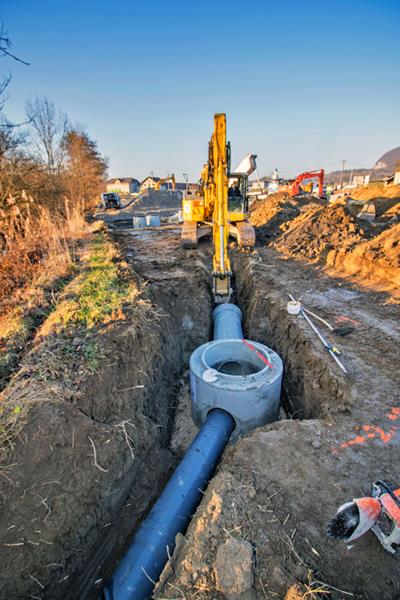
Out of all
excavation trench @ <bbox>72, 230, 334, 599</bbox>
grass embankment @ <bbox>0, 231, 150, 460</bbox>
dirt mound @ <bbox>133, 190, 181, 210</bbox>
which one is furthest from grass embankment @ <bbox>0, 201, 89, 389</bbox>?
dirt mound @ <bbox>133, 190, 181, 210</bbox>

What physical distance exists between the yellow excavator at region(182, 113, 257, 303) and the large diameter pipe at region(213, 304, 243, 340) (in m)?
0.68

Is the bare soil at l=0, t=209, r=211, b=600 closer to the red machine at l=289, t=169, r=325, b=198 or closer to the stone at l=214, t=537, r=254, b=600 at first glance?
the stone at l=214, t=537, r=254, b=600

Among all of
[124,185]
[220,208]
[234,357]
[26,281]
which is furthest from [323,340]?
[124,185]

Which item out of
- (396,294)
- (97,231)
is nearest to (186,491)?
(396,294)

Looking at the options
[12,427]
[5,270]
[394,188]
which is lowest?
[12,427]

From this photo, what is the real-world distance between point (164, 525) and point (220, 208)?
6337 millimetres

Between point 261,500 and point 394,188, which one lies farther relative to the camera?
point 394,188

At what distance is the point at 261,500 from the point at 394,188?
83.3ft

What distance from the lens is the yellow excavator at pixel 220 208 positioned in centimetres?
722

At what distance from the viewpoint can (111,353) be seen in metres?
4.32

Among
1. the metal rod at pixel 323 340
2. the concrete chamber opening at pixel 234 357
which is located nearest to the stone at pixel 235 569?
the metal rod at pixel 323 340

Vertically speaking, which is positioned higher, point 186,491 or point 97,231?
point 97,231

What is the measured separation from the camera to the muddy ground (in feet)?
6.98

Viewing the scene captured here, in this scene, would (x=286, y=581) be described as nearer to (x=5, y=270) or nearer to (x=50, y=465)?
(x=50, y=465)
